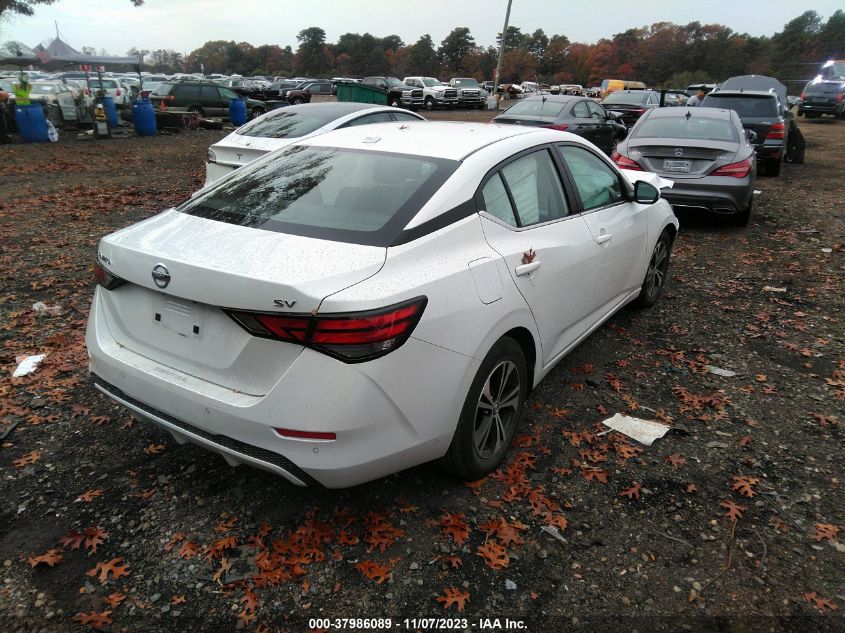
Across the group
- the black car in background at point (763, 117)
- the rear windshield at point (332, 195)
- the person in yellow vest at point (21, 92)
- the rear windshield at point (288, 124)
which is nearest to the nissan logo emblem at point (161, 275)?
the rear windshield at point (332, 195)

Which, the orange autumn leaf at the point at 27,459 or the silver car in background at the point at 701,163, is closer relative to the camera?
the orange autumn leaf at the point at 27,459

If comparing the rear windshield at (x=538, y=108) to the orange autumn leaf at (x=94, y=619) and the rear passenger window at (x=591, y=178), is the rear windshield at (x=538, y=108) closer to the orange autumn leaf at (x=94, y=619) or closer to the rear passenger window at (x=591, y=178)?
the rear passenger window at (x=591, y=178)

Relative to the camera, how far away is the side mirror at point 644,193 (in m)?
4.41

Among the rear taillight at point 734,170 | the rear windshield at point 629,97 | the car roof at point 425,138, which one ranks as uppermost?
the car roof at point 425,138

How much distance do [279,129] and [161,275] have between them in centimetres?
628

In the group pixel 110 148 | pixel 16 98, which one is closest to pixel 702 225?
pixel 110 148

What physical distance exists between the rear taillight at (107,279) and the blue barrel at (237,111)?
20.4m

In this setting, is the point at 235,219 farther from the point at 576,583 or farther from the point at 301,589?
the point at 576,583

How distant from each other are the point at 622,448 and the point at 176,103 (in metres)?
23.6

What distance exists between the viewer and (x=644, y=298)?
5285mm

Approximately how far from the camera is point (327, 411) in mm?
2203

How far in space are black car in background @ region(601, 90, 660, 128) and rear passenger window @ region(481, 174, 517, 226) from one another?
55.5 feet

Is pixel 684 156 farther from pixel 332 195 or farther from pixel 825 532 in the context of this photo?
pixel 332 195

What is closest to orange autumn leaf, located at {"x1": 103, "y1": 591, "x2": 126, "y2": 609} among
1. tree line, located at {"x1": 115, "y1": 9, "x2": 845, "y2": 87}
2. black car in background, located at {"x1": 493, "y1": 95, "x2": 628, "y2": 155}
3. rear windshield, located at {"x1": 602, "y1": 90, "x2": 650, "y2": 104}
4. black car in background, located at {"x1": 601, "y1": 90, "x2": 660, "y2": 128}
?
black car in background, located at {"x1": 493, "y1": 95, "x2": 628, "y2": 155}
